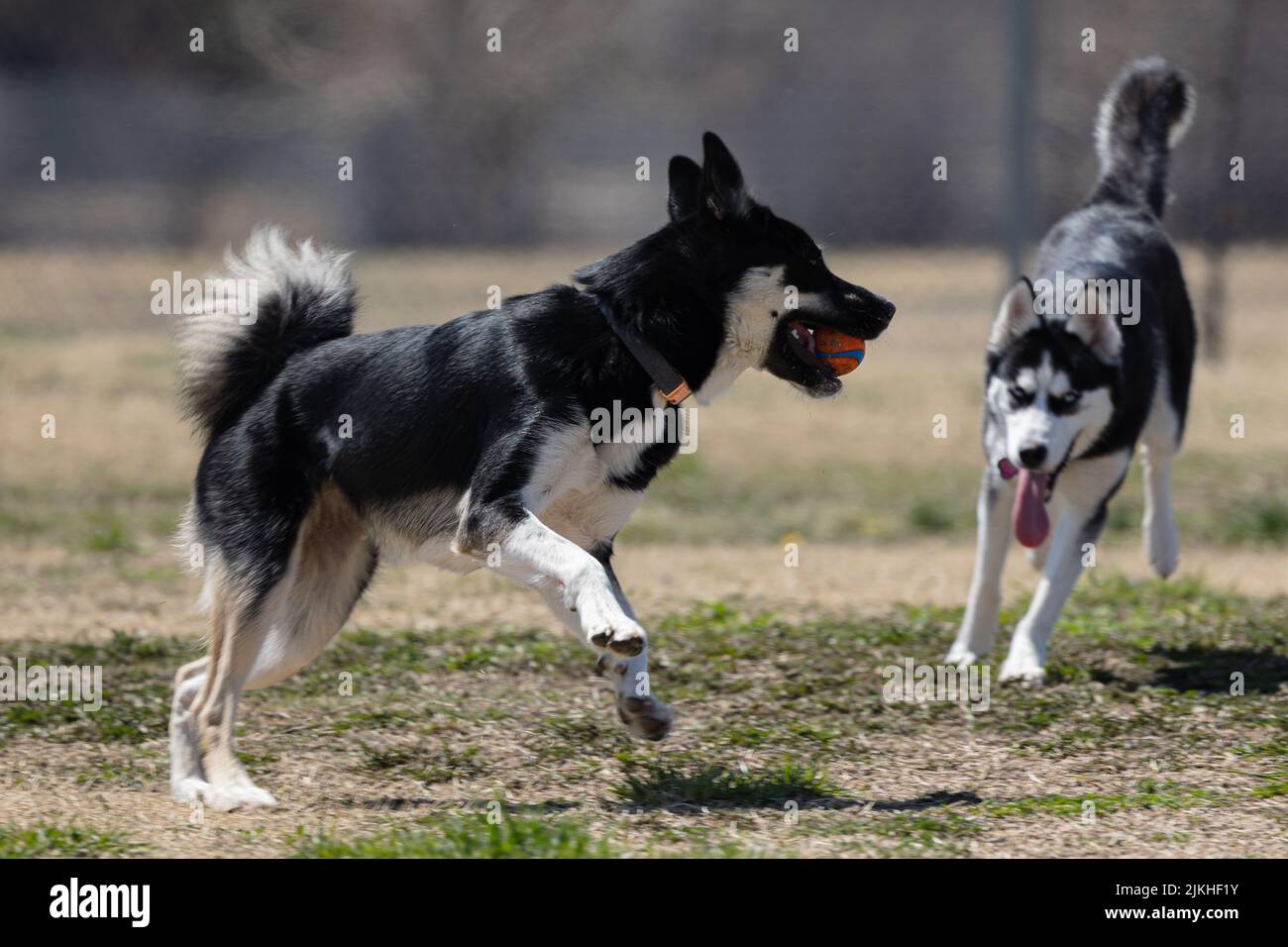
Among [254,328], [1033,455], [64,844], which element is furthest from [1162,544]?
[64,844]

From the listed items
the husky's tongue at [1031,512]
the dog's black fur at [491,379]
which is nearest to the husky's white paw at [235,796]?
the dog's black fur at [491,379]

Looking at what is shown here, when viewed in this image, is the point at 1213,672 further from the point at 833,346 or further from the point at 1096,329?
the point at 833,346

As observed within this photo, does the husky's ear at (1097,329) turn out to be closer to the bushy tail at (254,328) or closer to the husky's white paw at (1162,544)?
the husky's white paw at (1162,544)

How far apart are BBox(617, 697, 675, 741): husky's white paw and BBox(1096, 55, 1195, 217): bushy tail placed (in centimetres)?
390

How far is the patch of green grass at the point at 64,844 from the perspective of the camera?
4.07 meters

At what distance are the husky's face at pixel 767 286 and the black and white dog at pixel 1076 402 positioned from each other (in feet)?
4.82

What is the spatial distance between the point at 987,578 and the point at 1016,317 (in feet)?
3.37

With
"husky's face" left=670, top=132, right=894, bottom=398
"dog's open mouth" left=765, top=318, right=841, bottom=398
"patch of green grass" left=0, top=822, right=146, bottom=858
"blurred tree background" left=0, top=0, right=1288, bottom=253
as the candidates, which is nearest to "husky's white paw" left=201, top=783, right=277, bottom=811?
"patch of green grass" left=0, top=822, right=146, bottom=858

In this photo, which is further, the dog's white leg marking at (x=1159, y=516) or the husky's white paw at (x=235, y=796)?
the dog's white leg marking at (x=1159, y=516)

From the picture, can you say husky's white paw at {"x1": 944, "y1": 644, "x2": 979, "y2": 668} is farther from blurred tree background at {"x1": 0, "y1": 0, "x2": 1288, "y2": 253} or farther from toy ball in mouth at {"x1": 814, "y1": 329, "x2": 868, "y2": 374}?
blurred tree background at {"x1": 0, "y1": 0, "x2": 1288, "y2": 253}

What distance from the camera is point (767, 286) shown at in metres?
4.67

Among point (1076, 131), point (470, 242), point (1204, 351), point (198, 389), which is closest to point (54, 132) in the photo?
point (470, 242)

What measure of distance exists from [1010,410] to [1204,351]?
870 centimetres

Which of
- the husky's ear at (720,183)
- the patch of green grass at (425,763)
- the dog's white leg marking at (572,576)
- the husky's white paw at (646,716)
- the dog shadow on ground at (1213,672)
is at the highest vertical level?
the husky's ear at (720,183)
